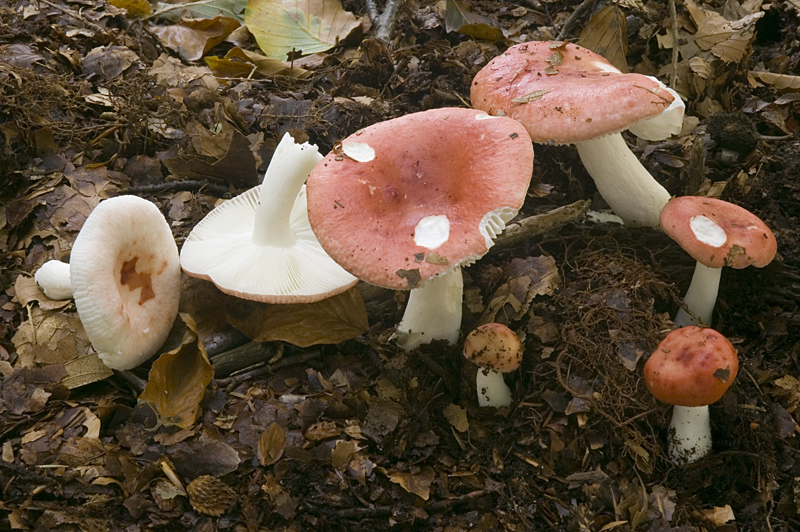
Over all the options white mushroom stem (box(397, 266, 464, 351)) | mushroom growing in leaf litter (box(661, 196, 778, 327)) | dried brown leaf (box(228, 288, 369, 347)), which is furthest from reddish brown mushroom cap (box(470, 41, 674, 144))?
dried brown leaf (box(228, 288, 369, 347))

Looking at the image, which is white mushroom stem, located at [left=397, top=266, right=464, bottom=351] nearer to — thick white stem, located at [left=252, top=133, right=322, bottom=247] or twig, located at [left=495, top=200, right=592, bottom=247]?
twig, located at [left=495, top=200, right=592, bottom=247]

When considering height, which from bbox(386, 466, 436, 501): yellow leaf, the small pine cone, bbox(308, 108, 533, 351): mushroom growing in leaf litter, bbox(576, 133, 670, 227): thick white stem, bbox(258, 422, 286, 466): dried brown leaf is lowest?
bbox(386, 466, 436, 501): yellow leaf

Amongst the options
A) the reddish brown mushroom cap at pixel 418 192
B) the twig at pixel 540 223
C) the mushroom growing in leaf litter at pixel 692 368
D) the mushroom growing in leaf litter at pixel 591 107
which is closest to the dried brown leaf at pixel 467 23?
the mushroom growing in leaf litter at pixel 591 107

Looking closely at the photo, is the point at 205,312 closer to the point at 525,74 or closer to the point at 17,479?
the point at 17,479

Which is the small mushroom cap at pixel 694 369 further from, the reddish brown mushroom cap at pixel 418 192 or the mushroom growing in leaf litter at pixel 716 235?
the reddish brown mushroom cap at pixel 418 192

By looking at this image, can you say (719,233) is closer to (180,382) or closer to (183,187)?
(180,382)

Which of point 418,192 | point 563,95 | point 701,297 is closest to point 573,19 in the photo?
point 563,95
